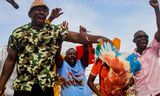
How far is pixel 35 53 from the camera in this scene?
4965 mm

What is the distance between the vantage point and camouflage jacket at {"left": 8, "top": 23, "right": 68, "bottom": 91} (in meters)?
4.91

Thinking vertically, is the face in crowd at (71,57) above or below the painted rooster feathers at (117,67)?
above

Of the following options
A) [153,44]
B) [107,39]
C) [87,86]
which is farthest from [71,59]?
[107,39]

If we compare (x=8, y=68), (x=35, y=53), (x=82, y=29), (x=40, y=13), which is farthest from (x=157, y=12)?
(x=8, y=68)

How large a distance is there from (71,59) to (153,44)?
5.80 feet

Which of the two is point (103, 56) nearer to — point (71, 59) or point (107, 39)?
point (71, 59)

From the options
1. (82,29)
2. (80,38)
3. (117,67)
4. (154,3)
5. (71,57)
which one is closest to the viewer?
(80,38)

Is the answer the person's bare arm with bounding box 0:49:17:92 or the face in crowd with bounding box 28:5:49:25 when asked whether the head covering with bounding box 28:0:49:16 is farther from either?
the person's bare arm with bounding box 0:49:17:92

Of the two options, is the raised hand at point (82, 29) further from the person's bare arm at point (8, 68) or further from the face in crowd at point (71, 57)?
the person's bare arm at point (8, 68)

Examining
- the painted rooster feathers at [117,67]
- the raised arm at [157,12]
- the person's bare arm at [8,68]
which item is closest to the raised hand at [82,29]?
the painted rooster feathers at [117,67]

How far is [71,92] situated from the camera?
7.63 m

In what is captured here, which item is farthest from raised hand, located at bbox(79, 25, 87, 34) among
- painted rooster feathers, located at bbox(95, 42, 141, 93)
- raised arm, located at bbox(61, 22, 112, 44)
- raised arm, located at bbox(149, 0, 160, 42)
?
raised arm, located at bbox(61, 22, 112, 44)

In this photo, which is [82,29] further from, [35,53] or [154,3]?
[35,53]

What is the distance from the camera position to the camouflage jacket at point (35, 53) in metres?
4.91
